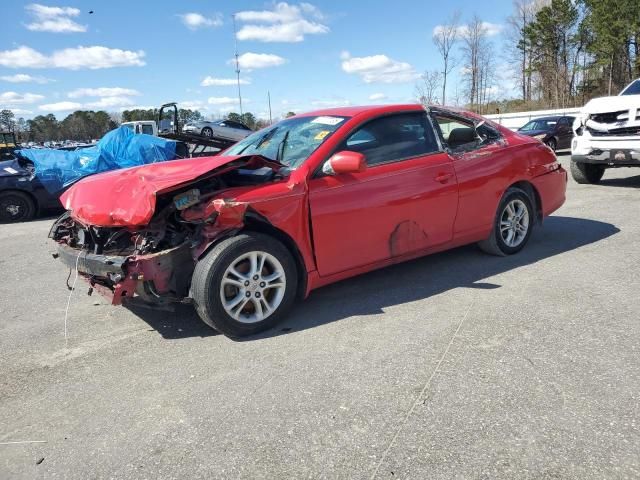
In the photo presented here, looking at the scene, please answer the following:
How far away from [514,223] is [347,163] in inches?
93.6

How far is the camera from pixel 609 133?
8.42 meters

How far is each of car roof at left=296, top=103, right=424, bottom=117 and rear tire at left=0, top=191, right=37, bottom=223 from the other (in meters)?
7.65

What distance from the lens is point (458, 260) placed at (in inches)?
204

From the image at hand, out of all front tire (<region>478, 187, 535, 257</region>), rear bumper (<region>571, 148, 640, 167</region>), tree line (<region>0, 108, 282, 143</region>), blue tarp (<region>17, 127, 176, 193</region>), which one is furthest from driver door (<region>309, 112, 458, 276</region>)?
tree line (<region>0, 108, 282, 143</region>)

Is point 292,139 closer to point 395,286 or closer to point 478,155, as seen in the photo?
point 395,286

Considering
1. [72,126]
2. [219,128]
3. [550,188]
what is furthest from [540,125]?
[72,126]

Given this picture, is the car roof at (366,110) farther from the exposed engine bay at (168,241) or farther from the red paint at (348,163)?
the exposed engine bay at (168,241)

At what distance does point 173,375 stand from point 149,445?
0.69 m

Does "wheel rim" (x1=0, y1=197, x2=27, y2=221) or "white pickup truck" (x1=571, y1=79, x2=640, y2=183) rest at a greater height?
"white pickup truck" (x1=571, y1=79, x2=640, y2=183)

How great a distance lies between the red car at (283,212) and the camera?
3.44 m

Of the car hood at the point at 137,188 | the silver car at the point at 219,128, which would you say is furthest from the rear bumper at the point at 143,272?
the silver car at the point at 219,128

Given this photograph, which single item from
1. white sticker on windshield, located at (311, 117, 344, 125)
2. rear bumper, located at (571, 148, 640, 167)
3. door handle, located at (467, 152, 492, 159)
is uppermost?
white sticker on windshield, located at (311, 117, 344, 125)

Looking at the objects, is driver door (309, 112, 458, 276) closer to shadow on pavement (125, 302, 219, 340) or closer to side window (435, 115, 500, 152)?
side window (435, 115, 500, 152)

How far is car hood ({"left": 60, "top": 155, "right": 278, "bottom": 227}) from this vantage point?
3.41 metres
